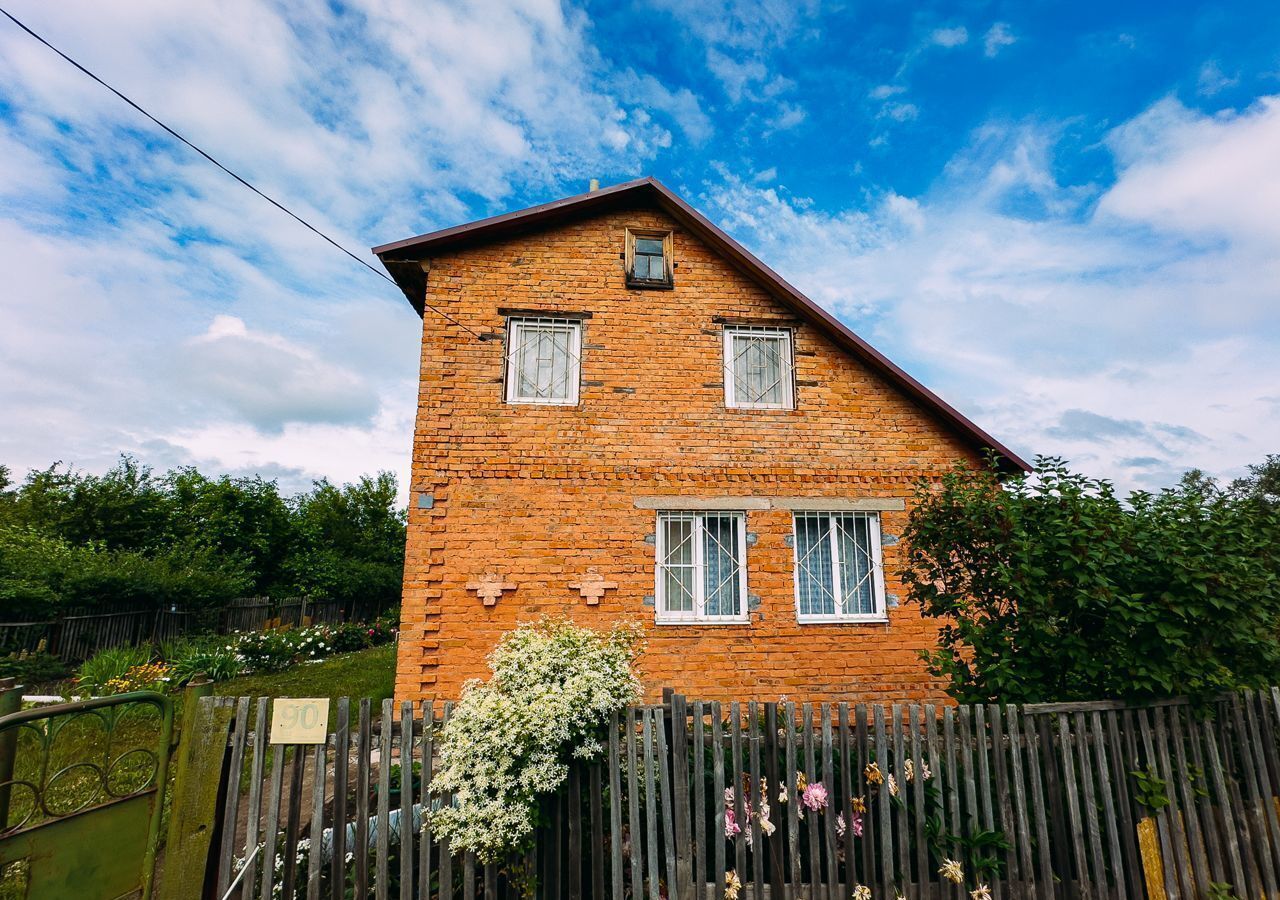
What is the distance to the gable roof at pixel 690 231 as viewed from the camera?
8.13 meters

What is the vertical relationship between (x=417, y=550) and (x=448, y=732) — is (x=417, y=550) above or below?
above

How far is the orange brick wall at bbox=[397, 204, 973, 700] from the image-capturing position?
7.40m

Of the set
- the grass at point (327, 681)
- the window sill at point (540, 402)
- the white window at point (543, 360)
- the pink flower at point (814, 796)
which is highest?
the white window at point (543, 360)

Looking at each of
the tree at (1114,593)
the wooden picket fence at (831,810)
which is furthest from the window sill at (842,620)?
the wooden picket fence at (831,810)

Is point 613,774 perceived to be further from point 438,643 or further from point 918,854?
point 438,643

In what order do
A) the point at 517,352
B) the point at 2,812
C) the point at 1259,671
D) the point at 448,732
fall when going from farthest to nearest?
the point at 517,352, the point at 1259,671, the point at 448,732, the point at 2,812

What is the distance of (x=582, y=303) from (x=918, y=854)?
7128 millimetres

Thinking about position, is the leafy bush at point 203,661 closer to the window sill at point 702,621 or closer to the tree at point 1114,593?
the window sill at point 702,621

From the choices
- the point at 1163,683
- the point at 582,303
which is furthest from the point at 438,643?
the point at 1163,683

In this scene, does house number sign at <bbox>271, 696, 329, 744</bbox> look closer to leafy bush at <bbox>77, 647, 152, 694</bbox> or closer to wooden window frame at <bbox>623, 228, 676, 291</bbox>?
wooden window frame at <bbox>623, 228, 676, 291</bbox>

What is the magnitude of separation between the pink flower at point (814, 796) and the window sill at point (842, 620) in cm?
378

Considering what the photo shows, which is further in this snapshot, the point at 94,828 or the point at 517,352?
the point at 517,352

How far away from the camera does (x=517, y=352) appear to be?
822 centimetres

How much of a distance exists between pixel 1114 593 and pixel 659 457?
5014 millimetres
